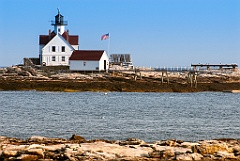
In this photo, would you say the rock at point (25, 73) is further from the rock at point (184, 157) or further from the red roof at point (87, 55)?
the rock at point (184, 157)

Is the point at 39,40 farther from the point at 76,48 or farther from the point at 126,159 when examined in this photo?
the point at 126,159

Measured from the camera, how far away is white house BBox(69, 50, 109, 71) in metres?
76.1

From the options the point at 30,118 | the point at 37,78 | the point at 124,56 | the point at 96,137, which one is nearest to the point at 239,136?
the point at 96,137

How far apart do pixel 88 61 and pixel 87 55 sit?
44.7 inches

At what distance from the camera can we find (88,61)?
76125mm

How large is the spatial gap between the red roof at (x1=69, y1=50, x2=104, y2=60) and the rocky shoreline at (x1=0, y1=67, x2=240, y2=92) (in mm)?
3930

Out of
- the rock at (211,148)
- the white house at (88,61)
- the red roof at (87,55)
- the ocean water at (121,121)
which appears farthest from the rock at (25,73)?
the rock at (211,148)

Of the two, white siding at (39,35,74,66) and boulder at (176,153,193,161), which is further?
white siding at (39,35,74,66)

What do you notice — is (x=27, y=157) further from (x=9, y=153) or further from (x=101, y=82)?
(x=101, y=82)

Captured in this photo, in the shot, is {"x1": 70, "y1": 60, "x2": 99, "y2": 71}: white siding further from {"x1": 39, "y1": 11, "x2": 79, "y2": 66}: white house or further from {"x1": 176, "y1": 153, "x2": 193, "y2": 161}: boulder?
{"x1": 176, "y1": 153, "x2": 193, "y2": 161}: boulder

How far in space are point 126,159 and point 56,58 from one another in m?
65.4

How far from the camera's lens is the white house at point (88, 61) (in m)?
76.1

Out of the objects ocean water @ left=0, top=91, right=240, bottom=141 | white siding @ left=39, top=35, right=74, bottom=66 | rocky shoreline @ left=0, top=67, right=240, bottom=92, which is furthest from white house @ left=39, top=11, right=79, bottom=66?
ocean water @ left=0, top=91, right=240, bottom=141

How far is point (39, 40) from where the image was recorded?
85.1 metres
